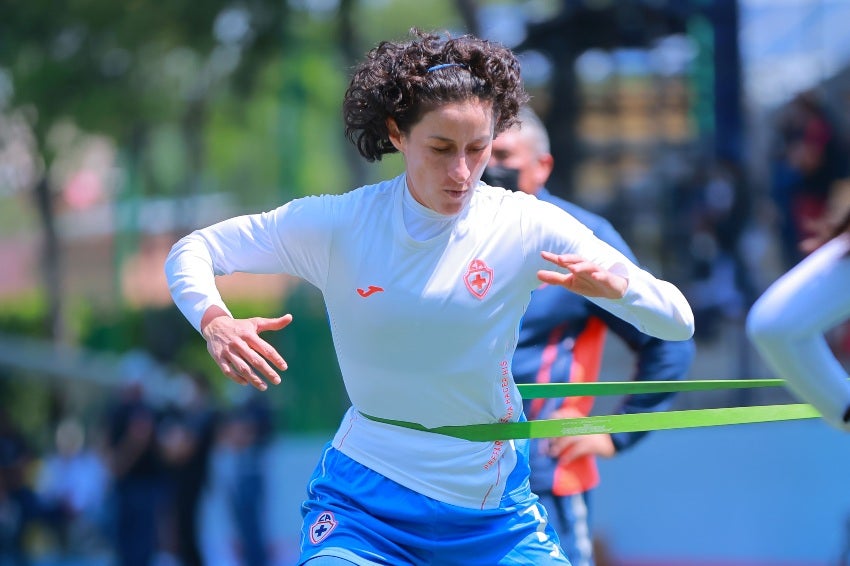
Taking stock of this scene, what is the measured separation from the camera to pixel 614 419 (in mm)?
3500

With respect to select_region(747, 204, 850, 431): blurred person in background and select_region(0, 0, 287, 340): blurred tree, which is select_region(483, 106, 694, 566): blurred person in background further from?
select_region(0, 0, 287, 340): blurred tree

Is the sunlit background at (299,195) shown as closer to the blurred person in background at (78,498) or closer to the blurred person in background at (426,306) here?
the blurred person in background at (78,498)

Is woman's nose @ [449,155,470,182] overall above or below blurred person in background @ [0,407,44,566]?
above

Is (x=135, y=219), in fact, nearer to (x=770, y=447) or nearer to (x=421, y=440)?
(x=770, y=447)

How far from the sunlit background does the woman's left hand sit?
4867mm

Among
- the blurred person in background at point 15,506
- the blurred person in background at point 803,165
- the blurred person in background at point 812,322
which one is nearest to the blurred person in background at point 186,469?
the blurred person in background at point 15,506

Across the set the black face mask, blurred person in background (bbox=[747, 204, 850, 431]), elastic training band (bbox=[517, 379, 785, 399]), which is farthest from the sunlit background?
blurred person in background (bbox=[747, 204, 850, 431])

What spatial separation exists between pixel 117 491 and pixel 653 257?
4852 millimetres

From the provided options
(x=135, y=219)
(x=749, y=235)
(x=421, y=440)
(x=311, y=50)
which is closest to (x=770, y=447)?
(x=749, y=235)

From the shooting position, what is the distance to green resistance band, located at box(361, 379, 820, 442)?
322cm

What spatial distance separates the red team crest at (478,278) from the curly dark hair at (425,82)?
40 centimetres

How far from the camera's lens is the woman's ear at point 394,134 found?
3350 millimetres

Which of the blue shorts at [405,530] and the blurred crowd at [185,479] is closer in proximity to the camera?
the blue shorts at [405,530]

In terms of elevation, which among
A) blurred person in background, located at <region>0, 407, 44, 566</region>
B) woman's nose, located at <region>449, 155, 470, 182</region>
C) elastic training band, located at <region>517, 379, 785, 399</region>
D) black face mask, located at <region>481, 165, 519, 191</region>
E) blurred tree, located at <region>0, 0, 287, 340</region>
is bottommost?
blurred person in background, located at <region>0, 407, 44, 566</region>
